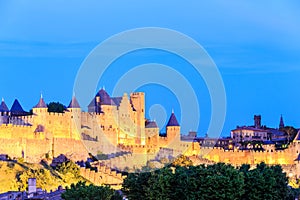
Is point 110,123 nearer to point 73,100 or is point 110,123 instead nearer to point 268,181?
point 73,100

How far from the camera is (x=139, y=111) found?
80938 millimetres

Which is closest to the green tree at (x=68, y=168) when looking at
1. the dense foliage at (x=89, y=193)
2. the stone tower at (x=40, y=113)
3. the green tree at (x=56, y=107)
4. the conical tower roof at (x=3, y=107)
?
the stone tower at (x=40, y=113)

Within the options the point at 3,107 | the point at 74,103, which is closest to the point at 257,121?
the point at 74,103

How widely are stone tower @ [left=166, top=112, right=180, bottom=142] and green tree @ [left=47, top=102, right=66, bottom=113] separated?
36.4 feet

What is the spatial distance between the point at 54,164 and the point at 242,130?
134ft

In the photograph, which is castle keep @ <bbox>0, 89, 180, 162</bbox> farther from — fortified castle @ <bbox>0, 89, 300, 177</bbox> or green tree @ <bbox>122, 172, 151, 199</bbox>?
green tree @ <bbox>122, 172, 151, 199</bbox>

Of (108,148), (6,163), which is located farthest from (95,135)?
(6,163)

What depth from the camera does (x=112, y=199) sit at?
39.3 m

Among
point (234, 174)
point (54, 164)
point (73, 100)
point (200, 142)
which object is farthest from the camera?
point (200, 142)

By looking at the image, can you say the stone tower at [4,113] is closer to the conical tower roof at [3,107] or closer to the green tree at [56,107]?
the conical tower roof at [3,107]

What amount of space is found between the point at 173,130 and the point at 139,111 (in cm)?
446

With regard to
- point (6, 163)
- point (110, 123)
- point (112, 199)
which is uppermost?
point (110, 123)

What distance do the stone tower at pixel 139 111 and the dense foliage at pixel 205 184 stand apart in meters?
36.9

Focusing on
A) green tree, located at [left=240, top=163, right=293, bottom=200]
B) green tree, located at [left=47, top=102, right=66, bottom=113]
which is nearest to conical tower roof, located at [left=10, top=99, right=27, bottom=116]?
green tree, located at [left=47, top=102, right=66, bottom=113]
